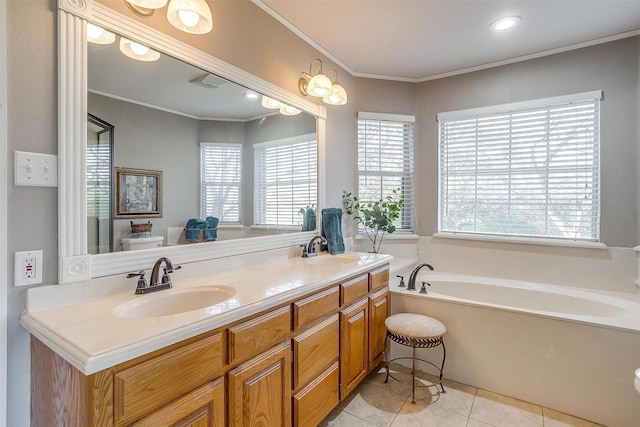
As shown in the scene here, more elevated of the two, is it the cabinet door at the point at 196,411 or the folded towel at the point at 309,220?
the folded towel at the point at 309,220

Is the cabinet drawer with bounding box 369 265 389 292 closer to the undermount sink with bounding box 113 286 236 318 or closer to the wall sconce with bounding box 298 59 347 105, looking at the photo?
the undermount sink with bounding box 113 286 236 318

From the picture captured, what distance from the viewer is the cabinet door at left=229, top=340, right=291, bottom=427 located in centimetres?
115

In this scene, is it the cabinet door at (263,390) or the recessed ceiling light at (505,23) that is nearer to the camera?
the cabinet door at (263,390)

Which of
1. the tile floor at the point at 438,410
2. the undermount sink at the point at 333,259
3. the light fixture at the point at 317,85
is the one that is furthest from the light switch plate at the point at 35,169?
the tile floor at the point at 438,410

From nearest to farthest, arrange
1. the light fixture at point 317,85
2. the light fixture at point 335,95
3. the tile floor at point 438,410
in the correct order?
the tile floor at point 438,410
the light fixture at point 317,85
the light fixture at point 335,95

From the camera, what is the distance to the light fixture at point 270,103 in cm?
206

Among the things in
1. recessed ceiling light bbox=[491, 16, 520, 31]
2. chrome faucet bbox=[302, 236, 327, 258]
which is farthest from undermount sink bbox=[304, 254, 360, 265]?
recessed ceiling light bbox=[491, 16, 520, 31]

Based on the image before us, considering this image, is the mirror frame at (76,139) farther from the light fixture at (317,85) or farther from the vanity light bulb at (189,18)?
the light fixture at (317,85)

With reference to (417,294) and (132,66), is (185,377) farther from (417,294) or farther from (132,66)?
(417,294)

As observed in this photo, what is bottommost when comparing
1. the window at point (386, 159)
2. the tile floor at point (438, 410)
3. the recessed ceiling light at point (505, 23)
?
the tile floor at point (438, 410)

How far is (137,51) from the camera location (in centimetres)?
140

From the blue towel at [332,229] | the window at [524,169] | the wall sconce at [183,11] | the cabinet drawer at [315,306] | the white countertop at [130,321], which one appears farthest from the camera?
the window at [524,169]

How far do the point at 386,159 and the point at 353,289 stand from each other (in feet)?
5.87

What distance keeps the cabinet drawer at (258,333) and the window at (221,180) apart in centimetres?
73
